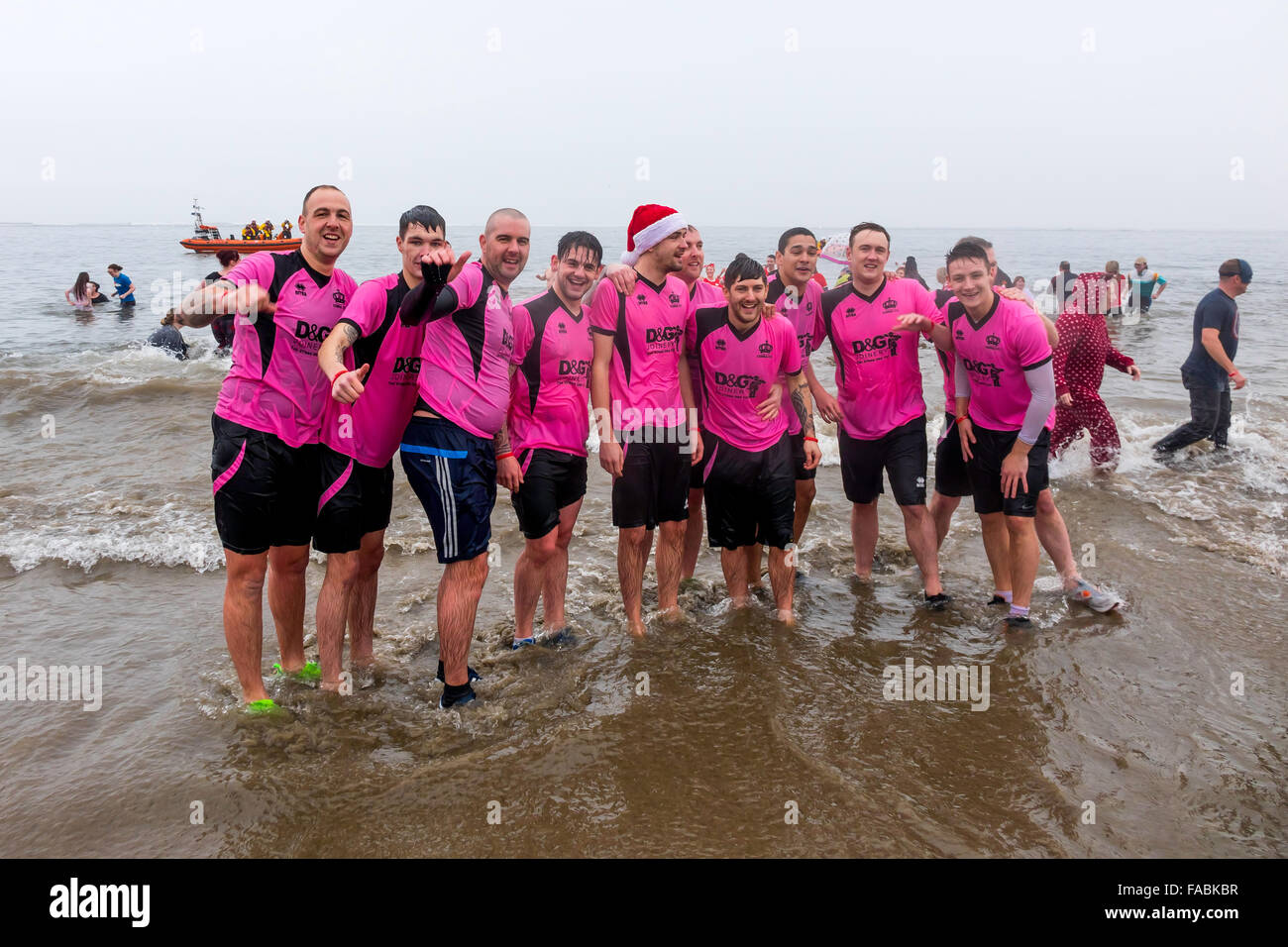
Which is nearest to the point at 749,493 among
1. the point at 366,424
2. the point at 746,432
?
the point at 746,432

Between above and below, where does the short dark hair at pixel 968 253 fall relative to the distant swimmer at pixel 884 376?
above

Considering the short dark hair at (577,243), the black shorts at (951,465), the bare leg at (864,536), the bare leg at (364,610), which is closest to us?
the bare leg at (364,610)

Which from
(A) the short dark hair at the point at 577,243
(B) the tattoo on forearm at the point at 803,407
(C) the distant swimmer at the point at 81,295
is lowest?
(B) the tattoo on forearm at the point at 803,407

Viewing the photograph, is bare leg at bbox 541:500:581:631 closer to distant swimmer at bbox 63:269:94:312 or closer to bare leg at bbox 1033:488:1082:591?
bare leg at bbox 1033:488:1082:591

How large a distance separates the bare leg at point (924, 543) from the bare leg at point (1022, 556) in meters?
0.50

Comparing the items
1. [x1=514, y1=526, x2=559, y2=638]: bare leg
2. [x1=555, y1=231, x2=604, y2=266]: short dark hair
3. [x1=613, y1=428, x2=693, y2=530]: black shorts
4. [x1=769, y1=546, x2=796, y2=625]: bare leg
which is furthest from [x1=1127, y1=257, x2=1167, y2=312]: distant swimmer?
[x1=514, y1=526, x2=559, y2=638]: bare leg

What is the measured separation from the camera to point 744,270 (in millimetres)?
4656

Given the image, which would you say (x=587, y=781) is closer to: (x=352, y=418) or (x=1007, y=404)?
(x=352, y=418)

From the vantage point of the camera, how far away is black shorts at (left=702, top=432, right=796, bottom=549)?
482 centimetres

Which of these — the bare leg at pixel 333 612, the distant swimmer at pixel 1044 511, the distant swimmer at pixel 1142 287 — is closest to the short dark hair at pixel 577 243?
the bare leg at pixel 333 612

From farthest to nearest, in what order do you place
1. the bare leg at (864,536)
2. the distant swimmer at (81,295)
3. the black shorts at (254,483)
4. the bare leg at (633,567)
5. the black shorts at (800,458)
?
the distant swimmer at (81,295), the bare leg at (864,536), the black shorts at (800,458), the bare leg at (633,567), the black shorts at (254,483)

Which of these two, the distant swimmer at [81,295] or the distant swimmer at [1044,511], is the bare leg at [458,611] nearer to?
the distant swimmer at [1044,511]

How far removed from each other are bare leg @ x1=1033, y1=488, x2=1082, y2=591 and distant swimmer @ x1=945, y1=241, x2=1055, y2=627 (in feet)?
0.80

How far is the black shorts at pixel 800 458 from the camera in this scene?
214 inches
